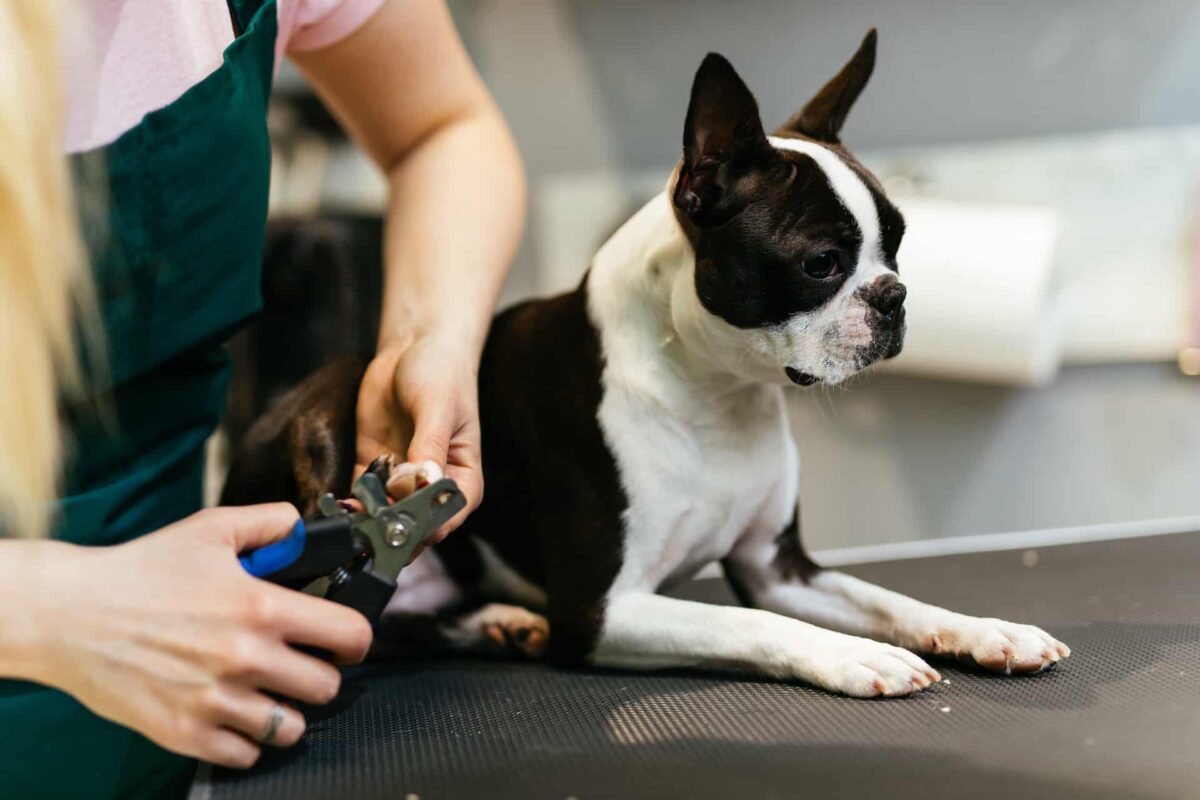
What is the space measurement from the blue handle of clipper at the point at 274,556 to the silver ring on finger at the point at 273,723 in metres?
0.08

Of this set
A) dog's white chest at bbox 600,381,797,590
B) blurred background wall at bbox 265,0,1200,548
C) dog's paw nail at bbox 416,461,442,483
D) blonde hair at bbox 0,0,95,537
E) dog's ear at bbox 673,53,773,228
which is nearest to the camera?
blonde hair at bbox 0,0,95,537

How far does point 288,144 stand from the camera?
189 cm

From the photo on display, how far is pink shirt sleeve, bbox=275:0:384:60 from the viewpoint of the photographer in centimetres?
95

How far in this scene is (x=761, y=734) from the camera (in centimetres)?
72

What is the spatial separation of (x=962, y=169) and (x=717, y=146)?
0.97m

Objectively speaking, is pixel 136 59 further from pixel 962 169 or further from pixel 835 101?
pixel 962 169

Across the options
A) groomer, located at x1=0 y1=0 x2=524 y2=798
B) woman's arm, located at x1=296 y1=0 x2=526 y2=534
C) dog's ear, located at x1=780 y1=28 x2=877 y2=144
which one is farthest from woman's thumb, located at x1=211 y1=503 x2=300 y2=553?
dog's ear, located at x1=780 y1=28 x2=877 y2=144

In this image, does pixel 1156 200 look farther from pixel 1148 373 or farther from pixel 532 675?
pixel 532 675

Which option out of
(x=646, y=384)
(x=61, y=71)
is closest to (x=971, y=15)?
(x=646, y=384)

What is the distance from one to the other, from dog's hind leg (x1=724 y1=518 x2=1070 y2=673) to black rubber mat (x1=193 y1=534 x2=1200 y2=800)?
17 mm

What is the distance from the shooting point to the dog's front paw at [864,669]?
79 centimetres

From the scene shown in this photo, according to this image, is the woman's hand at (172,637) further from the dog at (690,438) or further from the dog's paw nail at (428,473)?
the dog at (690,438)

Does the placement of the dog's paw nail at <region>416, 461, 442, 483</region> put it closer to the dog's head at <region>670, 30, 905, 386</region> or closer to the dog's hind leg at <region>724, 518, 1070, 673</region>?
the dog's head at <region>670, 30, 905, 386</region>

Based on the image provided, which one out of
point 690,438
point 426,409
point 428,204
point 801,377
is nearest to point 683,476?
point 690,438
